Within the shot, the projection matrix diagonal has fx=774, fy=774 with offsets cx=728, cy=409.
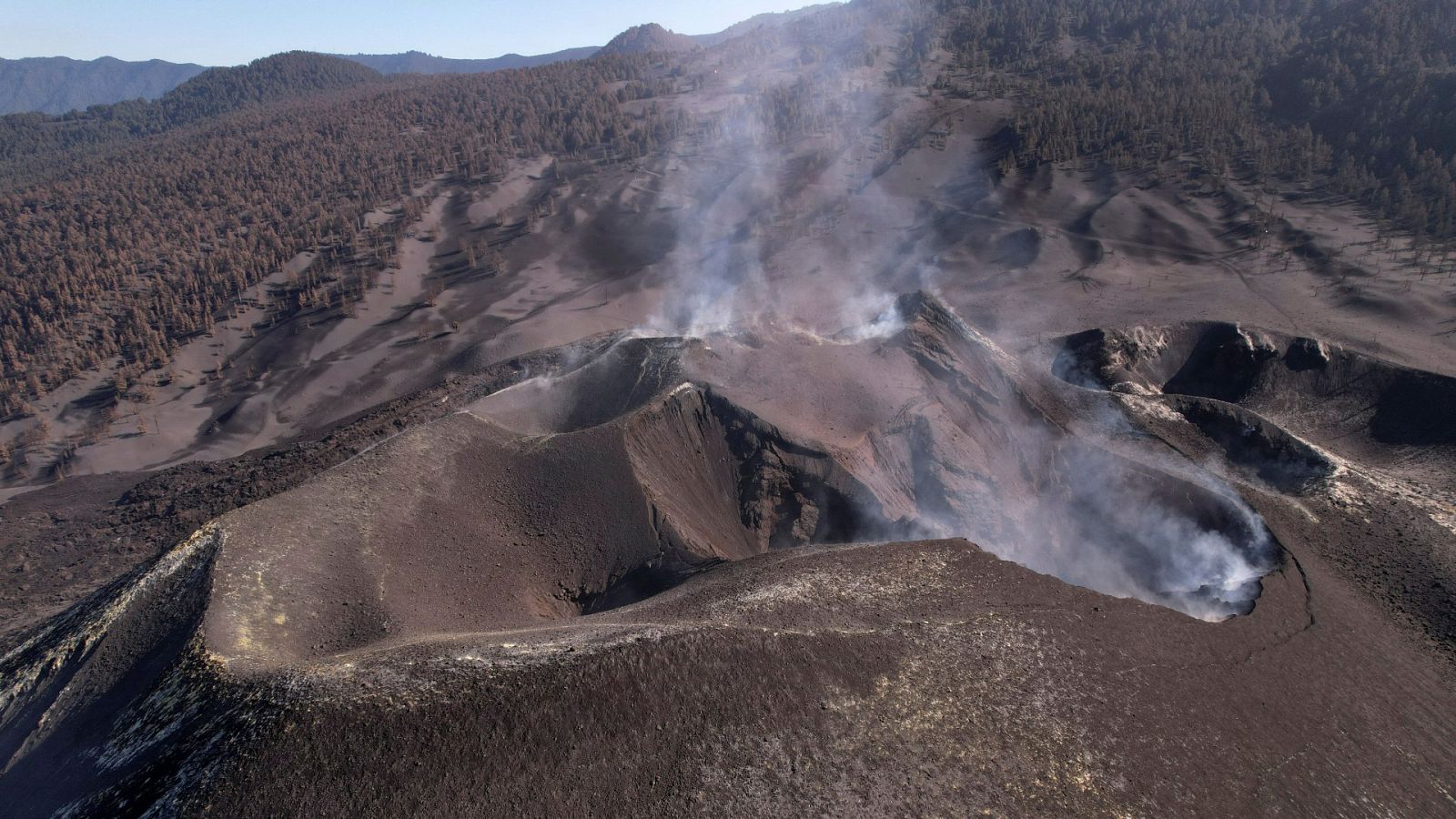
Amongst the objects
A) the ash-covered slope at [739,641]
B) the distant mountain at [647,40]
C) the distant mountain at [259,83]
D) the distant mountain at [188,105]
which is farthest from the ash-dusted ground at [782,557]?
the distant mountain at [647,40]

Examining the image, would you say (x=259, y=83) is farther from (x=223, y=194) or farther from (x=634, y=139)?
(x=634, y=139)

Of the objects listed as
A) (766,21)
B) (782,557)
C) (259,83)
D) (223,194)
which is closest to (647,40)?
(766,21)

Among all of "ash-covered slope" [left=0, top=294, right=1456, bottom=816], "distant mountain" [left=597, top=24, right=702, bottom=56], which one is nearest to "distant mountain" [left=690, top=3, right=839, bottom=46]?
"distant mountain" [left=597, top=24, right=702, bottom=56]

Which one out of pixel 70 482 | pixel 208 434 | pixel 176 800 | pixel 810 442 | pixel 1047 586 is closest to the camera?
pixel 176 800

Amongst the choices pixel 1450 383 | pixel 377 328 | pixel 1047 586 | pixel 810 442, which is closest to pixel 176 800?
pixel 1047 586

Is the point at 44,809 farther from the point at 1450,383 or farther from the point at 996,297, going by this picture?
the point at 996,297

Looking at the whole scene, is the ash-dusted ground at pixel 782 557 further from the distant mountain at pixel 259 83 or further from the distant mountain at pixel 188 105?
the distant mountain at pixel 259 83
